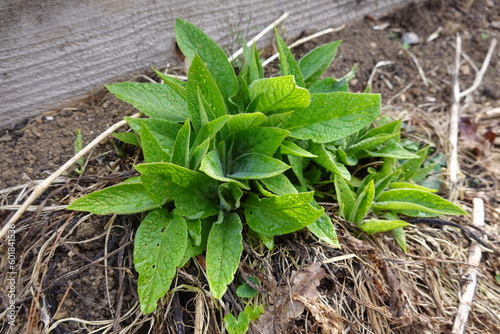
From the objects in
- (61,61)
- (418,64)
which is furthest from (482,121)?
(61,61)

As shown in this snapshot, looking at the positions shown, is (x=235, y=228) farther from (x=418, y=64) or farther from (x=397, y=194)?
(x=418, y=64)

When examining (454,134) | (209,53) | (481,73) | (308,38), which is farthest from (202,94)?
(481,73)

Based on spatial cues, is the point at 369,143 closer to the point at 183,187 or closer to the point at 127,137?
the point at 183,187

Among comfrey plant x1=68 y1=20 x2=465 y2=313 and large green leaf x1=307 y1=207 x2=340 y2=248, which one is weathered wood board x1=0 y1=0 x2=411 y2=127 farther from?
large green leaf x1=307 y1=207 x2=340 y2=248

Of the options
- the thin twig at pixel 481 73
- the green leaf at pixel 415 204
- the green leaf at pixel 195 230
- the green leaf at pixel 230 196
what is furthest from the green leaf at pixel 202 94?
the thin twig at pixel 481 73

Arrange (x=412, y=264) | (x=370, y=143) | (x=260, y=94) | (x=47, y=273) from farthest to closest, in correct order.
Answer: (x=370, y=143) < (x=412, y=264) < (x=260, y=94) < (x=47, y=273)

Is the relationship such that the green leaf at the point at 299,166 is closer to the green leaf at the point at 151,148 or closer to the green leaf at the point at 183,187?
the green leaf at the point at 183,187
